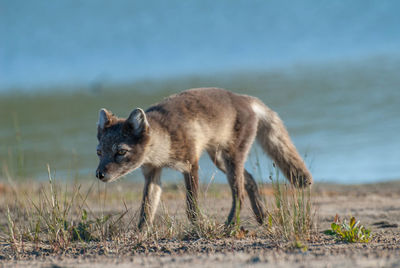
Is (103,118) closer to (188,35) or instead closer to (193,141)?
(193,141)

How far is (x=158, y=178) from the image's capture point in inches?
313

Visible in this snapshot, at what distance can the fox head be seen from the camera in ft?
23.3

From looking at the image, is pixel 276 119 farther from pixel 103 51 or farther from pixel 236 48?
pixel 103 51

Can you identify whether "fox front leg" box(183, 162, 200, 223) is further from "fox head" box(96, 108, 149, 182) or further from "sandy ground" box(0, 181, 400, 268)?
"fox head" box(96, 108, 149, 182)

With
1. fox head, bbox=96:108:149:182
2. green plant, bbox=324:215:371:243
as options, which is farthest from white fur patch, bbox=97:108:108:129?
green plant, bbox=324:215:371:243

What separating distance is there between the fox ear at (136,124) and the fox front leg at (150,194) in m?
0.71

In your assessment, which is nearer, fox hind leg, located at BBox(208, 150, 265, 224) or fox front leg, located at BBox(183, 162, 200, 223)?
fox front leg, located at BBox(183, 162, 200, 223)

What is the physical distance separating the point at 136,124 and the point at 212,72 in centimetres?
4728

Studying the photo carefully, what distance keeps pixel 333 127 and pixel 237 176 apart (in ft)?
36.0

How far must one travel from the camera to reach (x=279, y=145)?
324 inches

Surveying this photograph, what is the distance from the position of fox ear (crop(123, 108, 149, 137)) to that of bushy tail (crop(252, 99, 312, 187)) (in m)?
1.73

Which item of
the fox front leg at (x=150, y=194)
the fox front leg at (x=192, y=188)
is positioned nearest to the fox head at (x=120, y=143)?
the fox front leg at (x=150, y=194)

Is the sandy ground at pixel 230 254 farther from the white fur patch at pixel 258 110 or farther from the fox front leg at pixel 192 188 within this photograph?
the white fur patch at pixel 258 110

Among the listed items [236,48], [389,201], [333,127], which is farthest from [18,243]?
[236,48]
